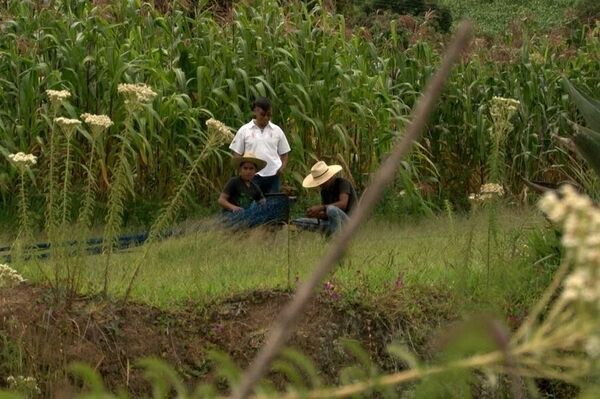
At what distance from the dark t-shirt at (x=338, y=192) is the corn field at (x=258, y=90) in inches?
53.1

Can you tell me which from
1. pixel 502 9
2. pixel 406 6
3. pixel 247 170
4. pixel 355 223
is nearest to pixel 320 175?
pixel 247 170

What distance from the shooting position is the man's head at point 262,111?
32.8 feet

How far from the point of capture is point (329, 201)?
9500 mm

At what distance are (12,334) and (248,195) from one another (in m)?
3.90

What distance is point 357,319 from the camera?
692 cm

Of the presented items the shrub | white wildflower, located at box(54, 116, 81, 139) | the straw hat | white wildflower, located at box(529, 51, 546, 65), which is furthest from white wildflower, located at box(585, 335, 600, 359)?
the shrub

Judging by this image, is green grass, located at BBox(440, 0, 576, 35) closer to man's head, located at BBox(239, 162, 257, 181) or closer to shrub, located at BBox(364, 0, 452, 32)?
shrub, located at BBox(364, 0, 452, 32)

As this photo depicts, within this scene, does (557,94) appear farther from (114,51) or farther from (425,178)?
(114,51)

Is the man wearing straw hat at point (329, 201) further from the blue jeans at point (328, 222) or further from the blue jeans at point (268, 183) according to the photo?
the blue jeans at point (268, 183)

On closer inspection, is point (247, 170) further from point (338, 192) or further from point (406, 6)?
point (406, 6)

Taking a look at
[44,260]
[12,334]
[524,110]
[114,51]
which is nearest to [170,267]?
[44,260]

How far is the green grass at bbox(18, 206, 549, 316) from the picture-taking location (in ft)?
Result: 22.5

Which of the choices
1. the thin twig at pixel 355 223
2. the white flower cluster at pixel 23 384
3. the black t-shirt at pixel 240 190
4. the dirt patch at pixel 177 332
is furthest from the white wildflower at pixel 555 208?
the black t-shirt at pixel 240 190

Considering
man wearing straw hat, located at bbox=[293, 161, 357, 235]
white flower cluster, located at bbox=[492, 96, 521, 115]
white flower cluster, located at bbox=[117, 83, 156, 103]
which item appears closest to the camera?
white flower cluster, located at bbox=[117, 83, 156, 103]
